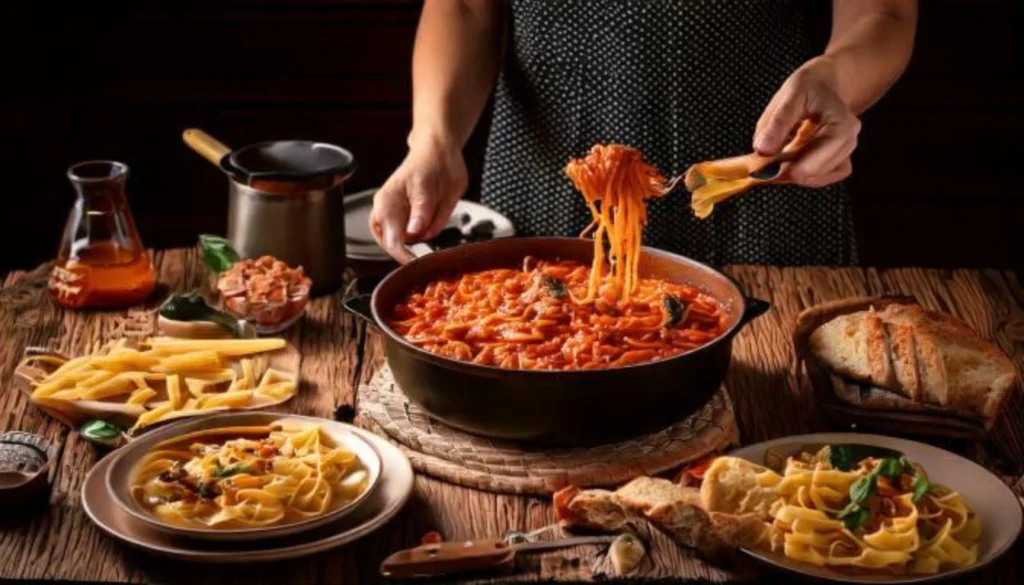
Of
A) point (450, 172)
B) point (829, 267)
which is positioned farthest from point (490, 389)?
point (829, 267)

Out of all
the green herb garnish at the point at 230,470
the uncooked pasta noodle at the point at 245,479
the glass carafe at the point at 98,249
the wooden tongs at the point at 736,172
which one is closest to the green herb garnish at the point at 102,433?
the uncooked pasta noodle at the point at 245,479

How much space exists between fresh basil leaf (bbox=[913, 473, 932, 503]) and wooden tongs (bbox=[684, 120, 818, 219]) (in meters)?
0.72

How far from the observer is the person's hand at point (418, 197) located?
10.3 ft

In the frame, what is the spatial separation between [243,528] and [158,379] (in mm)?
620

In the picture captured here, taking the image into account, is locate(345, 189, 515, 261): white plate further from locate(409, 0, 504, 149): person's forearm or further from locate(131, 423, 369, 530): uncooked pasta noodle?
locate(131, 423, 369, 530): uncooked pasta noodle

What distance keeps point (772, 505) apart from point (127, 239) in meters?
1.54

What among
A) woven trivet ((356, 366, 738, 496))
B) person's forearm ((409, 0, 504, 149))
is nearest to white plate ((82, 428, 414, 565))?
woven trivet ((356, 366, 738, 496))

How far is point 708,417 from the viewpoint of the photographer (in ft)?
8.99

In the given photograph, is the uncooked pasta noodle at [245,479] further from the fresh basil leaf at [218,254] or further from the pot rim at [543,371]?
the fresh basil leaf at [218,254]

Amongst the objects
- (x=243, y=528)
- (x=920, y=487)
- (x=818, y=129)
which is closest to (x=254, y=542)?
(x=243, y=528)

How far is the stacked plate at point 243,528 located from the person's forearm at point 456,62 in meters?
1.05

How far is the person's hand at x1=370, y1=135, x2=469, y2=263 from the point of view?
3.13 metres

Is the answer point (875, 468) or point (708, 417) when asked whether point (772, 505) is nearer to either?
point (875, 468)

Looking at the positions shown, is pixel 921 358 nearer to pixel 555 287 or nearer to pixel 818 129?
pixel 818 129
